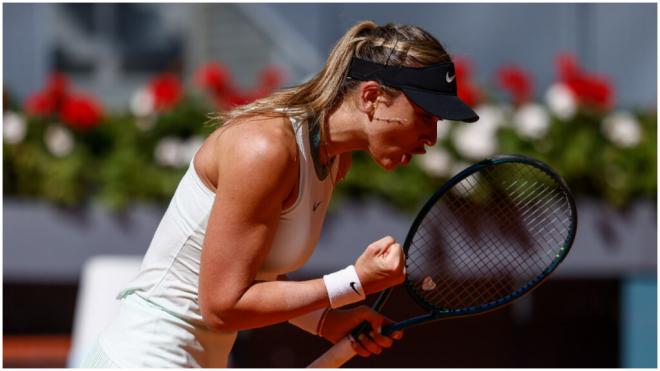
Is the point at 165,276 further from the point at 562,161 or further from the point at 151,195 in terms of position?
the point at 562,161

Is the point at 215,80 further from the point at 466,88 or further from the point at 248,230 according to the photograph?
the point at 248,230

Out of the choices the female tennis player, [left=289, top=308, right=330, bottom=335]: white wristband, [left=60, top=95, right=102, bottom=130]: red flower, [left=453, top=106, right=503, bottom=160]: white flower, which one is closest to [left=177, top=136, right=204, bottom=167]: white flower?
[left=60, top=95, right=102, bottom=130]: red flower

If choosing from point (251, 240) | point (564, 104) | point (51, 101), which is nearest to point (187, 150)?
point (51, 101)

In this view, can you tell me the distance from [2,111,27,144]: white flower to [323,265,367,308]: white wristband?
9.55 feet

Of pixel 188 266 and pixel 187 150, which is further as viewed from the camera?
pixel 187 150

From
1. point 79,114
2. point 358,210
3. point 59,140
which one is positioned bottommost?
point 358,210

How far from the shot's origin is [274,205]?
1.86 metres

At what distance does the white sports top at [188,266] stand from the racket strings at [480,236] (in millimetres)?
386

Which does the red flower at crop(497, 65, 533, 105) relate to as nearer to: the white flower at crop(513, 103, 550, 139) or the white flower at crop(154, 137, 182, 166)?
the white flower at crop(513, 103, 550, 139)

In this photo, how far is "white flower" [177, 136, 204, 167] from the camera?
4461 mm

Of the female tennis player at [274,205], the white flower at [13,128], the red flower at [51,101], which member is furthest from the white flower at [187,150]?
the female tennis player at [274,205]

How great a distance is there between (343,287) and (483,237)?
0.78 metres

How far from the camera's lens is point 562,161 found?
4.55m

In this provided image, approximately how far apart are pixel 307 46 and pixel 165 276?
149 inches
